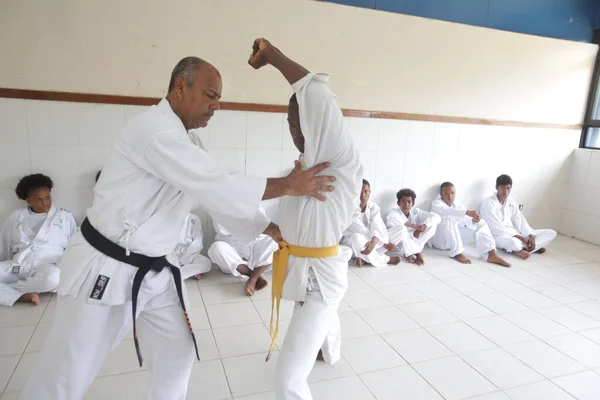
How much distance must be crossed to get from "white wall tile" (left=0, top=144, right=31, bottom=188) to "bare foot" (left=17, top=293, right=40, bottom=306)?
995mm

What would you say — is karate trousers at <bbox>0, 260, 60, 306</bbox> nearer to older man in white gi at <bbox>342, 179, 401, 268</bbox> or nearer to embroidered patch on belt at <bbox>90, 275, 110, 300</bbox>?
embroidered patch on belt at <bbox>90, 275, 110, 300</bbox>

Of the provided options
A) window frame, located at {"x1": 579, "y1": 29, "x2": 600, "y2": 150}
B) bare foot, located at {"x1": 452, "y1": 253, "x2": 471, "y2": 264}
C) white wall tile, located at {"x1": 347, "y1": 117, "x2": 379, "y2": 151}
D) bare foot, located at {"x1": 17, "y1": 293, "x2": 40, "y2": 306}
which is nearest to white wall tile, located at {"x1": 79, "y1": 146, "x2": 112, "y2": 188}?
bare foot, located at {"x1": 17, "y1": 293, "x2": 40, "y2": 306}

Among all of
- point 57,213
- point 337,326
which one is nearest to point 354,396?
point 337,326

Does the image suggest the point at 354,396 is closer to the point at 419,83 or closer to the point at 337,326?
the point at 337,326

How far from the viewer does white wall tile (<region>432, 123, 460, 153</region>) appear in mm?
4496

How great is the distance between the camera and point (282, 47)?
3740mm

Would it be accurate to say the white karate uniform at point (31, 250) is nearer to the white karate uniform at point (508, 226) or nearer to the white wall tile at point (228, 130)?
the white wall tile at point (228, 130)

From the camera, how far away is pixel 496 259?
163 inches

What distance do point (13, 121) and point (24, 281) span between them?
1.28 metres

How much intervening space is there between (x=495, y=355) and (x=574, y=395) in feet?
1.40

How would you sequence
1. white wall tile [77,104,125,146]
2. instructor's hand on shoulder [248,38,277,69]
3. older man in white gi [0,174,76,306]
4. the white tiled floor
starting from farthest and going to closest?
white wall tile [77,104,125,146]
older man in white gi [0,174,76,306]
the white tiled floor
instructor's hand on shoulder [248,38,277,69]

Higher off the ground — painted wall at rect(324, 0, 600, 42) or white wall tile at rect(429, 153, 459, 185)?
painted wall at rect(324, 0, 600, 42)

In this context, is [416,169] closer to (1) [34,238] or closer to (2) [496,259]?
(2) [496,259]

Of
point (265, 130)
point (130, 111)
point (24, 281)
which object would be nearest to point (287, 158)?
point (265, 130)
